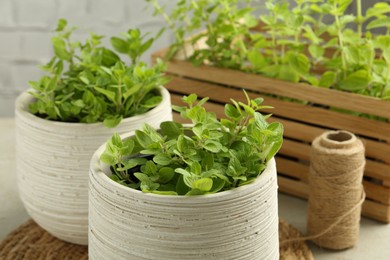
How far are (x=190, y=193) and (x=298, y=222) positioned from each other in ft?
1.69

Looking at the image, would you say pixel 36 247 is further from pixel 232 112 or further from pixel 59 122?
pixel 232 112

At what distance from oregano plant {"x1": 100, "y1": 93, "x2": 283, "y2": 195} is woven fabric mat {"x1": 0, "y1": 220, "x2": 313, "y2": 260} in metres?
0.28

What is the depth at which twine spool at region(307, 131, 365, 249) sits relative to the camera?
1.16 metres

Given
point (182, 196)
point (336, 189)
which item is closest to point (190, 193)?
point (182, 196)

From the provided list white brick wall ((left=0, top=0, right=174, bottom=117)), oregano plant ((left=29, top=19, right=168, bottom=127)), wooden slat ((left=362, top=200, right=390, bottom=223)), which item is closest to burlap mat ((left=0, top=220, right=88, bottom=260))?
oregano plant ((left=29, top=19, right=168, bottom=127))

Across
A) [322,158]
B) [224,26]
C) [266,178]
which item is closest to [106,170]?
[266,178]

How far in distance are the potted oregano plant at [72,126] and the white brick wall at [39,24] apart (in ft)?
2.54

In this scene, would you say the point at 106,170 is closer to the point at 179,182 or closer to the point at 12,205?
the point at 179,182

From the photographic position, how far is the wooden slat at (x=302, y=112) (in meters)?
1.24

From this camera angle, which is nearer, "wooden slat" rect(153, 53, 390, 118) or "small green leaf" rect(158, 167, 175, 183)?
"small green leaf" rect(158, 167, 175, 183)

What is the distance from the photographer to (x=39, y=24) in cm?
193

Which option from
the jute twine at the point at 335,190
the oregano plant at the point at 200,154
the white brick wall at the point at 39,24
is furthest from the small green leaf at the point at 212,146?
the white brick wall at the point at 39,24

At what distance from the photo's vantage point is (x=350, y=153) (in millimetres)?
1154

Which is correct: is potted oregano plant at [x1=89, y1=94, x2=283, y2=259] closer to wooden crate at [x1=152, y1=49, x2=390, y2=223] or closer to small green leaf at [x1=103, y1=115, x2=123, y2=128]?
small green leaf at [x1=103, y1=115, x2=123, y2=128]
